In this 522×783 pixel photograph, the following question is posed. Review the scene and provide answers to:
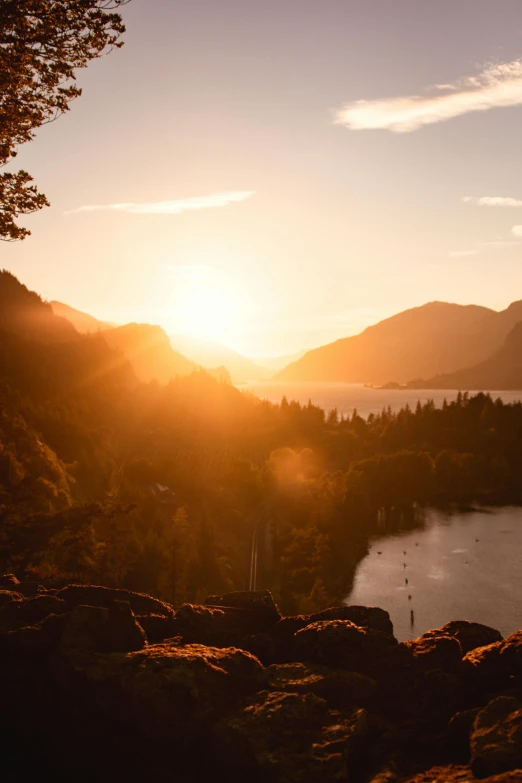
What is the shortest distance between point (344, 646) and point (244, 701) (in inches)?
121

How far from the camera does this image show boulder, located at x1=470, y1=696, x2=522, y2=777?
9.90 m

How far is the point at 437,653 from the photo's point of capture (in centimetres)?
1377

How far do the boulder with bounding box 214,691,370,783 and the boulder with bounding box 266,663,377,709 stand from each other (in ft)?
1.49

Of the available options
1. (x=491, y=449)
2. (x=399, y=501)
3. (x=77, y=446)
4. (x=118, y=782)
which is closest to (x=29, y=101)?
(x=118, y=782)

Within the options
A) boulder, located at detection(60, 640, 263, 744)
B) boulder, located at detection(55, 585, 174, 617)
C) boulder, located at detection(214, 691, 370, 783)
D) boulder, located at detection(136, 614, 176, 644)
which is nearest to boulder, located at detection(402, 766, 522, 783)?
boulder, located at detection(214, 691, 370, 783)

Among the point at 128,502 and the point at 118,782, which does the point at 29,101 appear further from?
the point at 128,502

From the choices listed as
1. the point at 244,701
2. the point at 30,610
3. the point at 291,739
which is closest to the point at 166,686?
the point at 244,701

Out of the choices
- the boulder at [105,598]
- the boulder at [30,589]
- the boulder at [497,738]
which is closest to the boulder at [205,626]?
the boulder at [105,598]

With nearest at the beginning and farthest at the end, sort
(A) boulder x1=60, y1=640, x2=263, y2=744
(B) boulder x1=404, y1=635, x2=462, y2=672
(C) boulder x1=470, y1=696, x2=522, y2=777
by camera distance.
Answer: (C) boulder x1=470, y1=696, x2=522, y2=777, (A) boulder x1=60, y1=640, x2=263, y2=744, (B) boulder x1=404, y1=635, x2=462, y2=672

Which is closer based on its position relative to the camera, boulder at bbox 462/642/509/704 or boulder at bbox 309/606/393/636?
boulder at bbox 462/642/509/704

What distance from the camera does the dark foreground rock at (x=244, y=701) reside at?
10672mm

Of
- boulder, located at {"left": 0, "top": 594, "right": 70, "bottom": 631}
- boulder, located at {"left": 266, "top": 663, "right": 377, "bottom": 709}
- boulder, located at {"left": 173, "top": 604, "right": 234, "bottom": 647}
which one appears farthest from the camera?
boulder, located at {"left": 173, "top": 604, "right": 234, "bottom": 647}

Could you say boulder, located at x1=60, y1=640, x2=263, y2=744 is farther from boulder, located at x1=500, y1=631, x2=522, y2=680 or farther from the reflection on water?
the reflection on water

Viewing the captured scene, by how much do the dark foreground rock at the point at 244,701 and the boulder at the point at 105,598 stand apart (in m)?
0.35
